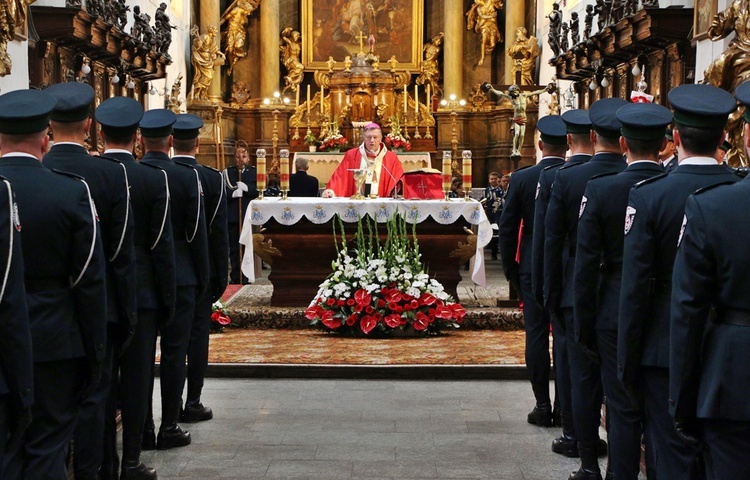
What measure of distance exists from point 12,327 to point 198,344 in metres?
3.45

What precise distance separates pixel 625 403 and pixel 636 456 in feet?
0.76

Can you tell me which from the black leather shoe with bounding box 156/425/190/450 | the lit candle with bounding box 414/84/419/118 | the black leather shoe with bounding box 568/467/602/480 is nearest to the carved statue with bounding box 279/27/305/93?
the lit candle with bounding box 414/84/419/118

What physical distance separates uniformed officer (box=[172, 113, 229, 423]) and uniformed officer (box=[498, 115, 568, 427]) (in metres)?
1.82

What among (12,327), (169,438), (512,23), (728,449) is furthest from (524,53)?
(12,327)

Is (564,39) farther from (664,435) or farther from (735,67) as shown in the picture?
(664,435)

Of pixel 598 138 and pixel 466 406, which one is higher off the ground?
pixel 598 138

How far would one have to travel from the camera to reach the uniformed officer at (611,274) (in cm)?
466

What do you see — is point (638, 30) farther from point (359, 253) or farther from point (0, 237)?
point (0, 237)

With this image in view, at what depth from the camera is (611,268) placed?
16.0 ft

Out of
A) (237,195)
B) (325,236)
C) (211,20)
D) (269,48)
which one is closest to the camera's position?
(325,236)

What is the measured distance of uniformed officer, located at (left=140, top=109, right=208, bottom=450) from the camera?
6.29 meters

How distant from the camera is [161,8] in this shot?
17.7 m

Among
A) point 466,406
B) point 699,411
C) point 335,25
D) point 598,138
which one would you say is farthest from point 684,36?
point 335,25

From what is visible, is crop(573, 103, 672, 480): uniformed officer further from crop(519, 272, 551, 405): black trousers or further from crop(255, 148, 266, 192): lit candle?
crop(255, 148, 266, 192): lit candle
